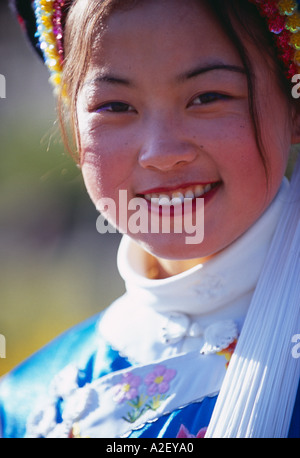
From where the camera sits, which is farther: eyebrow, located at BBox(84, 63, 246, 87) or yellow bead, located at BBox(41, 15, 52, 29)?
yellow bead, located at BBox(41, 15, 52, 29)

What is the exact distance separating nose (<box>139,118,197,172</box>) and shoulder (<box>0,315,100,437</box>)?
42cm

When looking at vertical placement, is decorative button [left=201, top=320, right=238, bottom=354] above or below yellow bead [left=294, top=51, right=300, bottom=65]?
below

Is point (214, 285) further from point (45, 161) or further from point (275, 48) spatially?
point (45, 161)

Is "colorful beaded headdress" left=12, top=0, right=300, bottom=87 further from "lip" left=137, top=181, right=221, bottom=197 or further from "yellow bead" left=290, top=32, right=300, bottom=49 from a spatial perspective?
"lip" left=137, top=181, right=221, bottom=197

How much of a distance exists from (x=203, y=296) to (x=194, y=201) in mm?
166

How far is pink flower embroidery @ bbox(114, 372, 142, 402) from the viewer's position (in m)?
1.13

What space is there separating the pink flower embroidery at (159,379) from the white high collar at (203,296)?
0.13 ft

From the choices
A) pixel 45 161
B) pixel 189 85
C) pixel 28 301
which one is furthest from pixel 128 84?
pixel 45 161

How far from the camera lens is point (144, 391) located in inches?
44.3

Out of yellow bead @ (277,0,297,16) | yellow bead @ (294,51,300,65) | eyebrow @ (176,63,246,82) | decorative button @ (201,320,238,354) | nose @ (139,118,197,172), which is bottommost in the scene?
decorative button @ (201,320,238,354)

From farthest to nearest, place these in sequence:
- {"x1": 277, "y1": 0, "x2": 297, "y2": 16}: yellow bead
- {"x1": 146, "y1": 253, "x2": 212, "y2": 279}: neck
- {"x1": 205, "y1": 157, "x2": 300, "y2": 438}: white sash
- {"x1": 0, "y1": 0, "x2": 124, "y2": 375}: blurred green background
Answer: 1. {"x1": 0, "y1": 0, "x2": 124, "y2": 375}: blurred green background
2. {"x1": 146, "y1": 253, "x2": 212, "y2": 279}: neck
3. {"x1": 277, "y1": 0, "x2": 297, "y2": 16}: yellow bead
4. {"x1": 205, "y1": 157, "x2": 300, "y2": 438}: white sash

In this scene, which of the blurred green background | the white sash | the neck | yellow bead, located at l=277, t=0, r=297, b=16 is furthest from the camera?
the blurred green background

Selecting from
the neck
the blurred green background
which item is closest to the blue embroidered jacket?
the neck

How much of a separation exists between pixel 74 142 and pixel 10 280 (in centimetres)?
258
